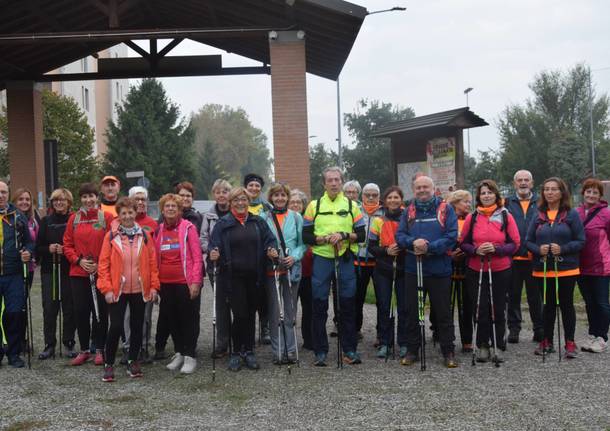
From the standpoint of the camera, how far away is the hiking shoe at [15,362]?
7703mm

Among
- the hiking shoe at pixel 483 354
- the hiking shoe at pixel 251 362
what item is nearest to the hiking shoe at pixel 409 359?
the hiking shoe at pixel 483 354

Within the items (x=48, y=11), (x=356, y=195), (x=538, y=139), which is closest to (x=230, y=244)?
(x=356, y=195)

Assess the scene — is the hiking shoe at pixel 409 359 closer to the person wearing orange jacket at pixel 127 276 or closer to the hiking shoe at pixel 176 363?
the hiking shoe at pixel 176 363

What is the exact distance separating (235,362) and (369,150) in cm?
3078

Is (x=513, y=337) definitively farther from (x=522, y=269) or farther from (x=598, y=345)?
(x=598, y=345)

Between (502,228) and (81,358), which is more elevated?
(502,228)

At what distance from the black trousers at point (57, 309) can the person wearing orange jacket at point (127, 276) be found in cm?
116

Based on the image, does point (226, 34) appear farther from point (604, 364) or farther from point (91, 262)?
point (604, 364)

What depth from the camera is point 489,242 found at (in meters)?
7.41

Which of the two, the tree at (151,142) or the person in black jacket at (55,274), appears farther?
the tree at (151,142)

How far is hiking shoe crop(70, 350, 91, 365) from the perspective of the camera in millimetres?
7793

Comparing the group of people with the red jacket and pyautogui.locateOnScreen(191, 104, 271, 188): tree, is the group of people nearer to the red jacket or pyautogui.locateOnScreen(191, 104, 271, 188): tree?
the red jacket

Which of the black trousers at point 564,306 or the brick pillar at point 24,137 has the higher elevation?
the brick pillar at point 24,137

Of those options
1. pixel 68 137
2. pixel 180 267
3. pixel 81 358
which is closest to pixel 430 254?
pixel 180 267
